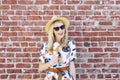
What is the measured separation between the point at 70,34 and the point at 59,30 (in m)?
0.75

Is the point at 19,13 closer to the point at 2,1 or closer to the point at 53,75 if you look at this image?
the point at 2,1

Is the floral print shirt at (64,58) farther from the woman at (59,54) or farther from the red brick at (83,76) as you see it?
the red brick at (83,76)

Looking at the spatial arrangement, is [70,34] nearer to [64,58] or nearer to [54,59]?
[64,58]

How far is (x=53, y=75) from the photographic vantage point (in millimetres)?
4059

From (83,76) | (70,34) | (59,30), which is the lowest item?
(83,76)

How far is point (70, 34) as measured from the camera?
15.6ft

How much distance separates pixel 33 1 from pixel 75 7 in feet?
2.15

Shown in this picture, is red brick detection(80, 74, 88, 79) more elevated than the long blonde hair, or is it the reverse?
the long blonde hair

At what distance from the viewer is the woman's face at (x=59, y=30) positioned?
402 cm

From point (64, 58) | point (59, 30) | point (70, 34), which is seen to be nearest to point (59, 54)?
point (64, 58)

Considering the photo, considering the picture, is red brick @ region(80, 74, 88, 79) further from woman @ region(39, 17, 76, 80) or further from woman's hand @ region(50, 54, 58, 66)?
woman's hand @ region(50, 54, 58, 66)

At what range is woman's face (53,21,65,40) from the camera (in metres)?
4.02

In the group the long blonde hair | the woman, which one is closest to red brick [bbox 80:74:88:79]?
the woman

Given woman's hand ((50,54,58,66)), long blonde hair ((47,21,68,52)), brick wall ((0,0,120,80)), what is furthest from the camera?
brick wall ((0,0,120,80))
